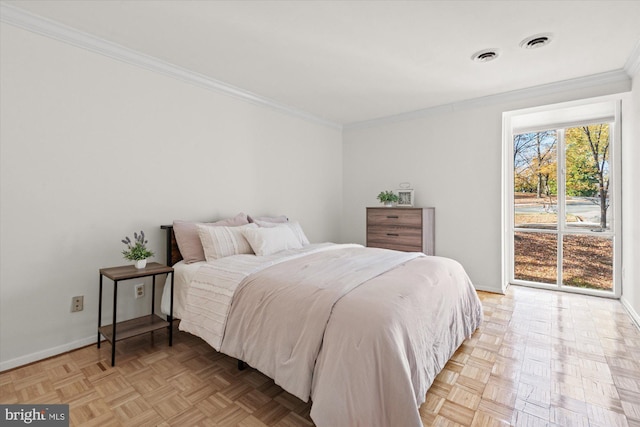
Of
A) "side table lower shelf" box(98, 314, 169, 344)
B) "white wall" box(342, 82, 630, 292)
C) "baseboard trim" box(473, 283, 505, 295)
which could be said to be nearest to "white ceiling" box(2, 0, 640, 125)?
"white wall" box(342, 82, 630, 292)

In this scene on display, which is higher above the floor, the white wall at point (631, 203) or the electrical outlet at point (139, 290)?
the white wall at point (631, 203)

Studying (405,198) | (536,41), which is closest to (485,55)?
(536,41)

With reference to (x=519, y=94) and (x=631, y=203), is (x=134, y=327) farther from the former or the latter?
(x=631, y=203)

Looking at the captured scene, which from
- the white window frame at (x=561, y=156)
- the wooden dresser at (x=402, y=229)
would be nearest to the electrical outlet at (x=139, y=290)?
the wooden dresser at (x=402, y=229)

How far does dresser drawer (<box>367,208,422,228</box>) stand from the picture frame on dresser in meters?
0.31

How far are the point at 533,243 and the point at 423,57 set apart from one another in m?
3.05

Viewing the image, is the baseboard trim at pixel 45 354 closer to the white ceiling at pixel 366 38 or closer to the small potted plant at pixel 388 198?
the white ceiling at pixel 366 38

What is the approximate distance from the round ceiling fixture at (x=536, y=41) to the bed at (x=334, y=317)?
6.37 feet

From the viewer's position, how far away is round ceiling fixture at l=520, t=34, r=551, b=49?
2.37 m

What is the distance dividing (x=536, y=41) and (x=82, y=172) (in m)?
3.83

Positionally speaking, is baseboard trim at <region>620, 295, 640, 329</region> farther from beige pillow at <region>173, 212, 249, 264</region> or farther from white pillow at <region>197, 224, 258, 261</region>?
beige pillow at <region>173, 212, 249, 264</region>

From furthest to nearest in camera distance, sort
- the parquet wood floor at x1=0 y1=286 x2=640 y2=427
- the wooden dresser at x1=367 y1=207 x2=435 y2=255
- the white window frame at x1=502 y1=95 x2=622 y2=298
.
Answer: the wooden dresser at x1=367 y1=207 x2=435 y2=255 → the white window frame at x1=502 y1=95 x2=622 y2=298 → the parquet wood floor at x1=0 y1=286 x2=640 y2=427

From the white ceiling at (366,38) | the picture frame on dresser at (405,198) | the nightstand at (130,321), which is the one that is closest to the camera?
the white ceiling at (366,38)

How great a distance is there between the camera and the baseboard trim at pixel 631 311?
2741mm
